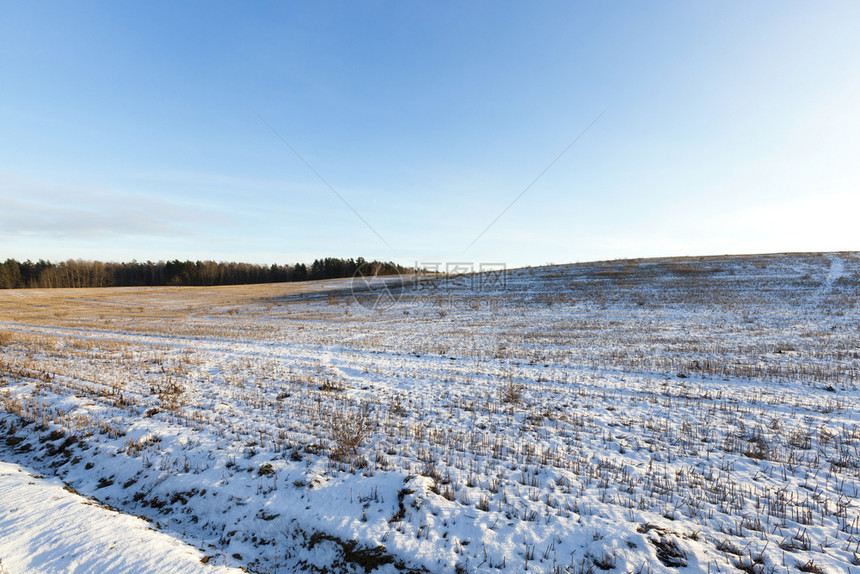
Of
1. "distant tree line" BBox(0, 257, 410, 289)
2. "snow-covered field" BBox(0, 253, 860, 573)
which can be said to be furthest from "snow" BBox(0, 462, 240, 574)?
"distant tree line" BBox(0, 257, 410, 289)

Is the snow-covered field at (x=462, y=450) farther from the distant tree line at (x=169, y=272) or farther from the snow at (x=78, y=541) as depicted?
the distant tree line at (x=169, y=272)

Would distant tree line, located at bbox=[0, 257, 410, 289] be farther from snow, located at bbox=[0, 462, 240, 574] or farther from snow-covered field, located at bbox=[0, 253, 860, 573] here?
snow, located at bbox=[0, 462, 240, 574]

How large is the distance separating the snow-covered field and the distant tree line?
91.2m

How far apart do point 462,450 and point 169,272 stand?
465ft

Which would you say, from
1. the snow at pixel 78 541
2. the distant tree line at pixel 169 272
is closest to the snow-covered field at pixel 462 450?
the snow at pixel 78 541

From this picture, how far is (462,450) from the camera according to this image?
694cm

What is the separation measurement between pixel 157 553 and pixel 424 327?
24.0 metres

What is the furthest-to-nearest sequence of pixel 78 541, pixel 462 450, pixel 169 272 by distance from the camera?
pixel 169 272
pixel 462 450
pixel 78 541

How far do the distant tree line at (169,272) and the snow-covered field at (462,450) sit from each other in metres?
91.2

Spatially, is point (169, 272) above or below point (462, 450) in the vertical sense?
above

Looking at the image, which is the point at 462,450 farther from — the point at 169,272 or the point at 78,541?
the point at 169,272

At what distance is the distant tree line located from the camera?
357ft

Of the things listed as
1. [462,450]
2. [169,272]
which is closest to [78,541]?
[462,450]

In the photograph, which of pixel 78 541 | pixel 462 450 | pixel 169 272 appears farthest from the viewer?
pixel 169 272
